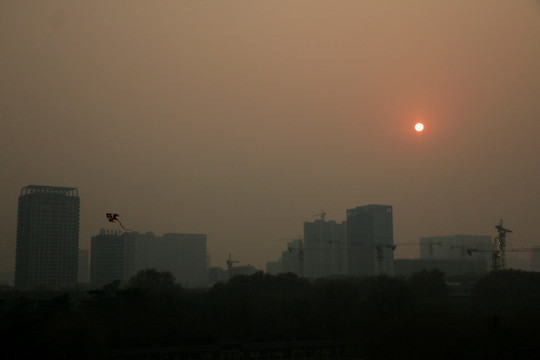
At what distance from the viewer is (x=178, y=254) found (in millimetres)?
80375

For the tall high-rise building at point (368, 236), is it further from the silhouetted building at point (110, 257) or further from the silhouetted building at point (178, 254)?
the silhouetted building at point (110, 257)

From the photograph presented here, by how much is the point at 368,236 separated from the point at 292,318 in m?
52.0

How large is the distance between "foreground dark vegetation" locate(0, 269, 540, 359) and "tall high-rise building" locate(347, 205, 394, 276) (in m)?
40.3

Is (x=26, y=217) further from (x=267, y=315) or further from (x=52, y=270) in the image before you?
(x=267, y=315)

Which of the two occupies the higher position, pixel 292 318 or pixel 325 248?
pixel 325 248

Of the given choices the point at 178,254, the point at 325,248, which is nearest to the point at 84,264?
the point at 178,254

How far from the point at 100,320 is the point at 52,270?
41.5 m

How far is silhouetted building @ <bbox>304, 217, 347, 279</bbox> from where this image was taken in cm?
7497

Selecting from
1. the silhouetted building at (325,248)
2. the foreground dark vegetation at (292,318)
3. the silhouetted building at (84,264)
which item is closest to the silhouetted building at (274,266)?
the silhouetted building at (325,248)

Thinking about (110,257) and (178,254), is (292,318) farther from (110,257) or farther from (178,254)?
(178,254)

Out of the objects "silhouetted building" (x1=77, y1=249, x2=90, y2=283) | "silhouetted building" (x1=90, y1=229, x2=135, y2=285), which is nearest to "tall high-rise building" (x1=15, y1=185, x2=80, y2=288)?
"silhouetted building" (x1=90, y1=229, x2=135, y2=285)

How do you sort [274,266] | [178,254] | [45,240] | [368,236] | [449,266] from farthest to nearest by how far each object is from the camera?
[274,266] → [178,254] → [368,236] → [449,266] → [45,240]

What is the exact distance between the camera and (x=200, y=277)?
81.0 m

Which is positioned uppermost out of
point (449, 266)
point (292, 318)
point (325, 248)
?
point (325, 248)
